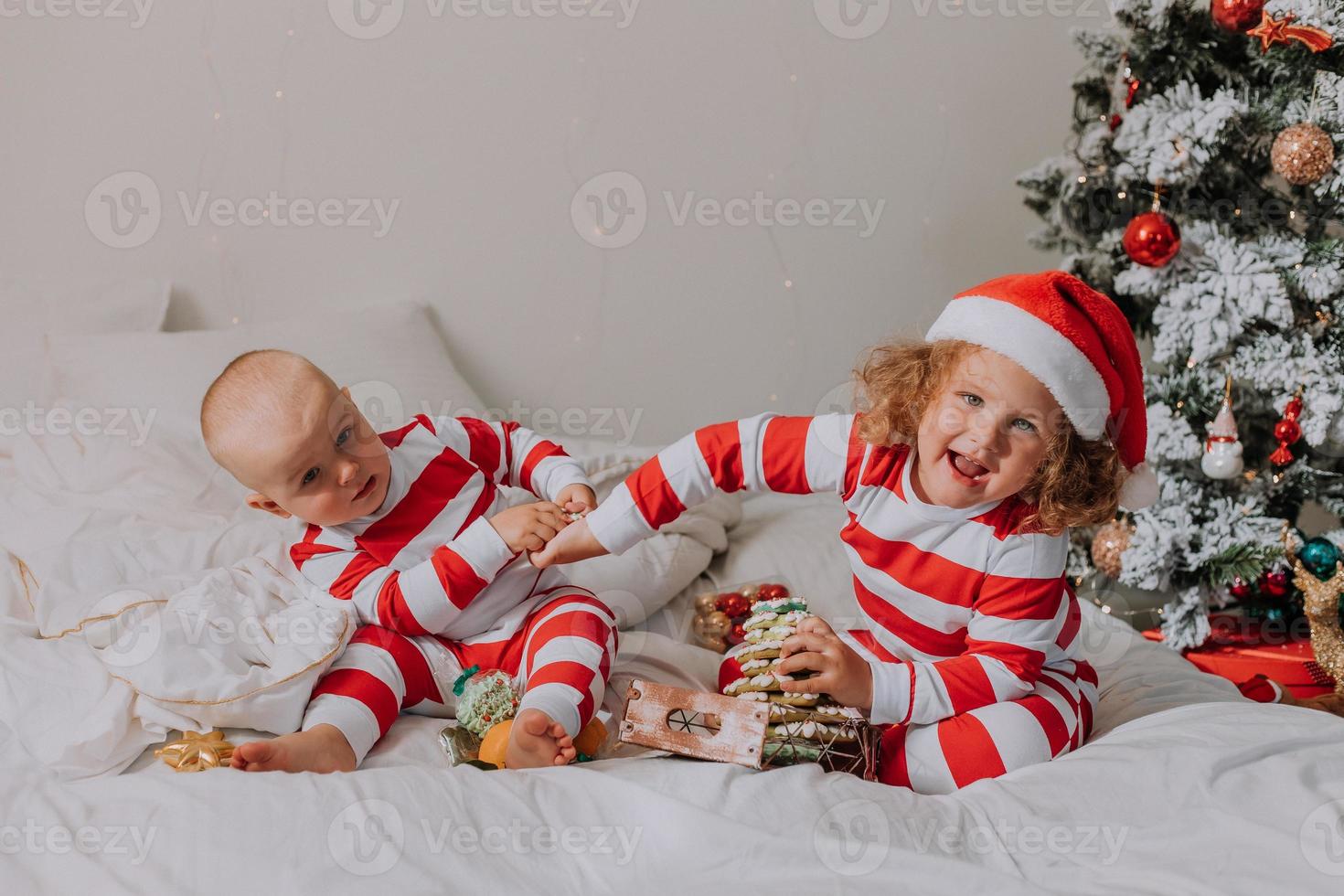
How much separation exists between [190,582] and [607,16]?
53.6 inches

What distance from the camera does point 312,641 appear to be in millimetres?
1180

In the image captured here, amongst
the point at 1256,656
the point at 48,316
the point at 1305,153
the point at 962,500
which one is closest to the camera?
the point at 962,500

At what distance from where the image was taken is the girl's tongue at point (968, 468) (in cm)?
113

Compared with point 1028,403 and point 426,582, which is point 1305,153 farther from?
point 426,582

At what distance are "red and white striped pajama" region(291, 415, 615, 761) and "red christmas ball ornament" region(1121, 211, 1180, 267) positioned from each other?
1.03 meters

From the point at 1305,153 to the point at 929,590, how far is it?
103cm

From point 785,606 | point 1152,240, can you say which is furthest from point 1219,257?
point 785,606

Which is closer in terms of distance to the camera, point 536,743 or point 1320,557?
point 536,743

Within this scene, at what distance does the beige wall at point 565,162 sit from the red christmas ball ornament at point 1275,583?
0.85 meters

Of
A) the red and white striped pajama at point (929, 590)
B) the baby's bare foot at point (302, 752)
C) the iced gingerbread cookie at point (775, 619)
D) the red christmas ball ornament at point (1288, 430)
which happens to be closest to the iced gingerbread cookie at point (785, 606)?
the iced gingerbread cookie at point (775, 619)

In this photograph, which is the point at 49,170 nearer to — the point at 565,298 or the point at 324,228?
the point at 324,228

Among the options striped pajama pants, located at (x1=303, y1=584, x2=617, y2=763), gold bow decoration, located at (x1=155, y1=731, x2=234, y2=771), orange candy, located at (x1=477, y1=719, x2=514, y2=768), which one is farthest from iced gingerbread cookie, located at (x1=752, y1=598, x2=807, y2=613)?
gold bow decoration, located at (x1=155, y1=731, x2=234, y2=771)

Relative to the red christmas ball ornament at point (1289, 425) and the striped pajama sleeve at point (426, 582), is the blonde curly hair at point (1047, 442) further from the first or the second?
the red christmas ball ornament at point (1289, 425)

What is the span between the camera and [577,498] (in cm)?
131
